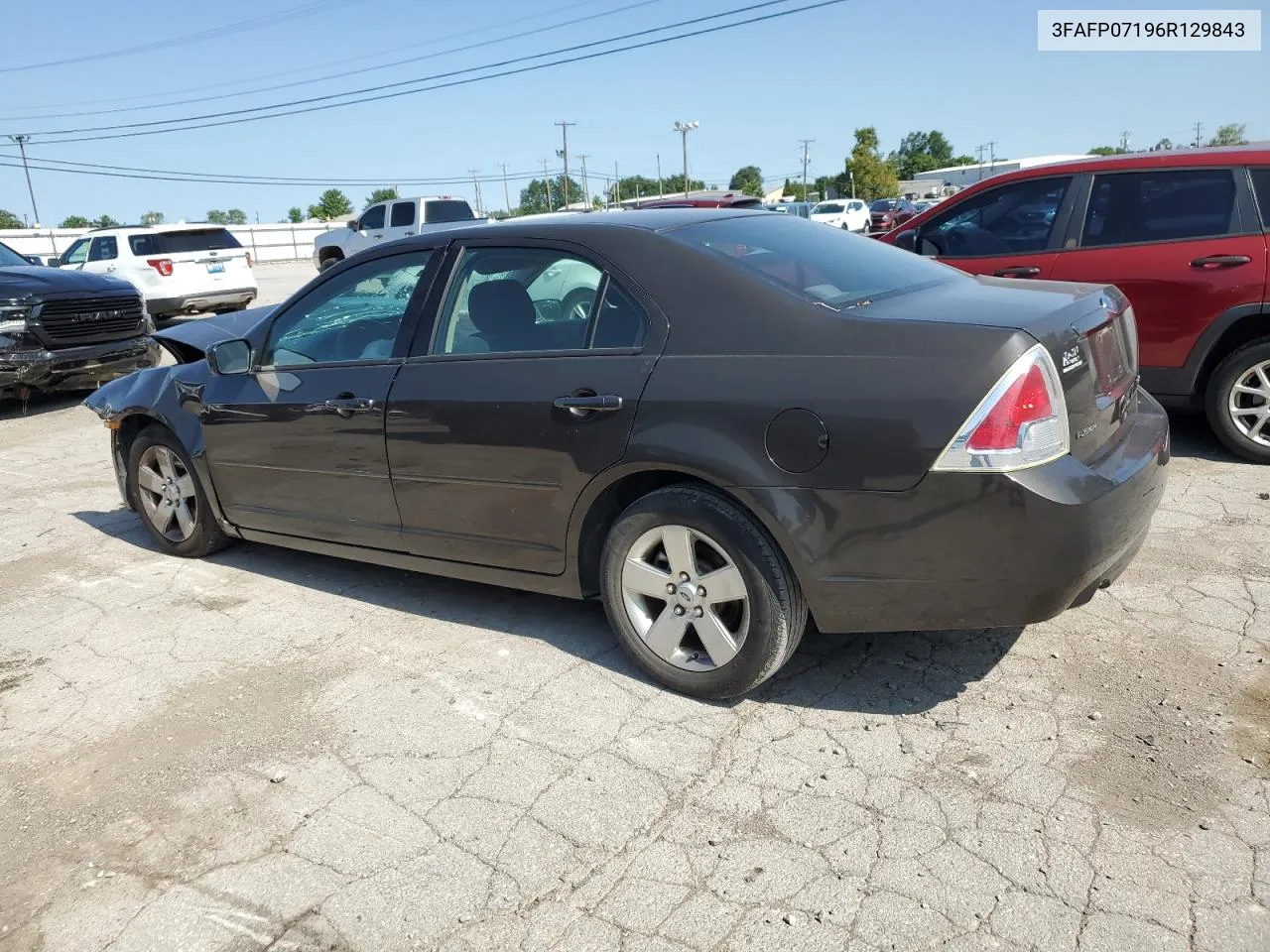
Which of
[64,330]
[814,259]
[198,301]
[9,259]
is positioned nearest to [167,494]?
[814,259]

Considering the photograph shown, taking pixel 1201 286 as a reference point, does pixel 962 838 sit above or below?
below

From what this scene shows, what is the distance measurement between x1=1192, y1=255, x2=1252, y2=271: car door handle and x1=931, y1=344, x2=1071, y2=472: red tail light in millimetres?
3585

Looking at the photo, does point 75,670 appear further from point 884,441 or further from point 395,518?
point 884,441

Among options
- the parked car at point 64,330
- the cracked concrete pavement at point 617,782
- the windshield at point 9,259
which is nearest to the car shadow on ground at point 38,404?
the parked car at point 64,330

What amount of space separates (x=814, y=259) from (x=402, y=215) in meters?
21.7

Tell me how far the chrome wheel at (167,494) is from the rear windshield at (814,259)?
3.05 metres

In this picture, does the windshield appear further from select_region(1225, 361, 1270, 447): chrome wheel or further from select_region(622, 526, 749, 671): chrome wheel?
select_region(1225, 361, 1270, 447): chrome wheel

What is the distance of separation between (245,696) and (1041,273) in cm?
512

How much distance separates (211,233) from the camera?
16.8 meters

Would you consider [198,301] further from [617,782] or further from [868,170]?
[868,170]

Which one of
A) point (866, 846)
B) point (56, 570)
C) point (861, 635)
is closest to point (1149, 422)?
point (861, 635)

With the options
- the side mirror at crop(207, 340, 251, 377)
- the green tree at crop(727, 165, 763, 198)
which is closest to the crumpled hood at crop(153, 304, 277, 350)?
the side mirror at crop(207, 340, 251, 377)

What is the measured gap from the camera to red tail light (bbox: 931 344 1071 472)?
2764 mm

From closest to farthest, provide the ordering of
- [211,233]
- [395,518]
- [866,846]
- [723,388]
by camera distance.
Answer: [866,846] → [723,388] → [395,518] → [211,233]
